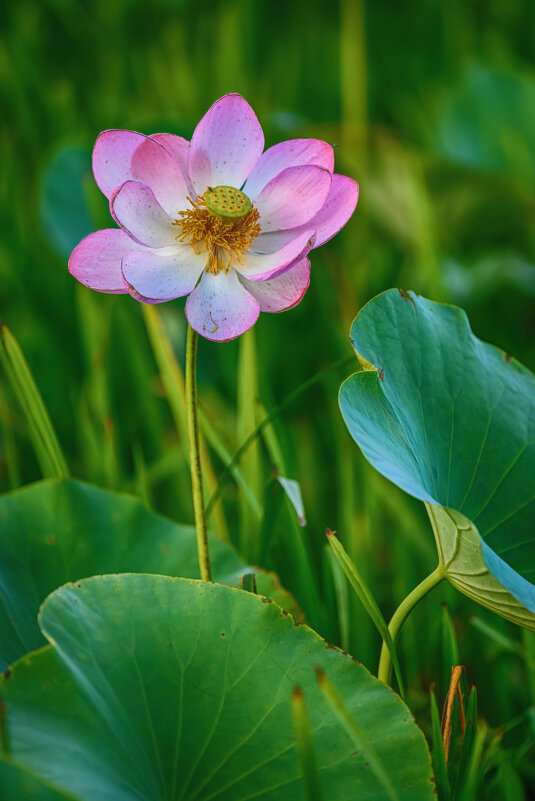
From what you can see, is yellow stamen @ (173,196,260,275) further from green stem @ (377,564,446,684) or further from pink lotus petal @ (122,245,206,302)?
green stem @ (377,564,446,684)

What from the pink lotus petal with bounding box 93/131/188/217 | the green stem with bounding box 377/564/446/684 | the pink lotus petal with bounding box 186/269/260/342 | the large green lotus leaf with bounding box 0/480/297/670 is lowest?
the large green lotus leaf with bounding box 0/480/297/670

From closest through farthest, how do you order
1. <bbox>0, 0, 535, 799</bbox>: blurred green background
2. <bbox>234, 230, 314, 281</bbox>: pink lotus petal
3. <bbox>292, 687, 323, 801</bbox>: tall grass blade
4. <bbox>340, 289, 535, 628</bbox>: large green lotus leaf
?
<bbox>292, 687, 323, 801</bbox>: tall grass blade, <bbox>234, 230, 314, 281</bbox>: pink lotus petal, <bbox>340, 289, 535, 628</bbox>: large green lotus leaf, <bbox>0, 0, 535, 799</bbox>: blurred green background

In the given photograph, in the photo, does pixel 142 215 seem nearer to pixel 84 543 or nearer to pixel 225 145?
pixel 225 145

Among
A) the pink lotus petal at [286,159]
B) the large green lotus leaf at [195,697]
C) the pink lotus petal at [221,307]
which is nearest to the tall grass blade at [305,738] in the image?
the large green lotus leaf at [195,697]

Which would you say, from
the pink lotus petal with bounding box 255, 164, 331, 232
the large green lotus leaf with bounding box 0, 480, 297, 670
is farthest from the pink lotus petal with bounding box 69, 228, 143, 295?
the large green lotus leaf with bounding box 0, 480, 297, 670

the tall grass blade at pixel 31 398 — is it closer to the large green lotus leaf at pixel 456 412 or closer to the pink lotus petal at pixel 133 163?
the pink lotus petal at pixel 133 163

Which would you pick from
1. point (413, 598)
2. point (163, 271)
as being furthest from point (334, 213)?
point (413, 598)

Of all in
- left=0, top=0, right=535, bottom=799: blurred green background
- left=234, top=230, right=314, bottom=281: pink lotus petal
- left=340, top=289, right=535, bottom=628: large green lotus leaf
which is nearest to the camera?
left=234, top=230, right=314, bottom=281: pink lotus petal
